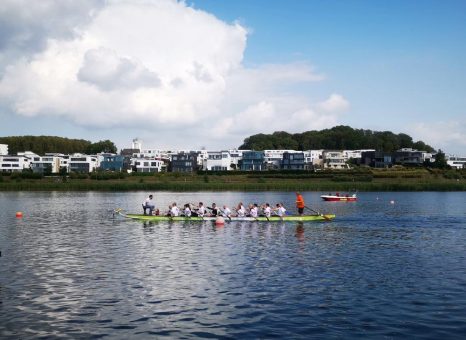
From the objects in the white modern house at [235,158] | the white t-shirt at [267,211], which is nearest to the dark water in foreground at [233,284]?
the white t-shirt at [267,211]

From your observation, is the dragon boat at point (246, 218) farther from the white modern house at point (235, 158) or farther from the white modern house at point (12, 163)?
the white modern house at point (12, 163)

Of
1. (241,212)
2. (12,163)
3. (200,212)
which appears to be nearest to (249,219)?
(241,212)

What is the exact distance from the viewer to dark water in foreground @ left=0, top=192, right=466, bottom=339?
46.3 ft

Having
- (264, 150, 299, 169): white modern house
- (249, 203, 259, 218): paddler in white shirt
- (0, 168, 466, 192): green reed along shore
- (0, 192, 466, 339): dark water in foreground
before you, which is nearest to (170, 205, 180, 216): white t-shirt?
(249, 203, 259, 218): paddler in white shirt

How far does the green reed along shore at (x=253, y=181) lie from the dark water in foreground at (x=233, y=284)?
2641 inches

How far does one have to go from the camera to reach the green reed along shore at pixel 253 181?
99.7 metres

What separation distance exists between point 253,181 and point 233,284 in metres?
101

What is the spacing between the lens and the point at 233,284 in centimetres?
1891

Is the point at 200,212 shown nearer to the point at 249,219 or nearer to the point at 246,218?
the point at 246,218

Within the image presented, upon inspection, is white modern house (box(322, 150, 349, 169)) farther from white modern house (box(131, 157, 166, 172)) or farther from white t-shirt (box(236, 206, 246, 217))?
white t-shirt (box(236, 206, 246, 217))

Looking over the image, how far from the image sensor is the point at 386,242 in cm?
3020

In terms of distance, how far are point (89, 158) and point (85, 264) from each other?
145 m

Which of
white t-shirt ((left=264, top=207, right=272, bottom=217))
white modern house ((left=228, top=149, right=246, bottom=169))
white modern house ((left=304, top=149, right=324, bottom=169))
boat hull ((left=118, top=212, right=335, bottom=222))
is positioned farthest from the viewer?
white modern house ((left=304, top=149, right=324, bottom=169))

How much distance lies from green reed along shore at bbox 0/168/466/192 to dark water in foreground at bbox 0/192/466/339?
67084 millimetres
